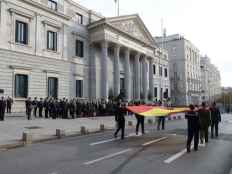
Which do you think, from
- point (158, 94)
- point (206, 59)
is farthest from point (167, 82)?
point (206, 59)

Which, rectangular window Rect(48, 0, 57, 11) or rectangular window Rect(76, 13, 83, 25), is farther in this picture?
rectangular window Rect(76, 13, 83, 25)

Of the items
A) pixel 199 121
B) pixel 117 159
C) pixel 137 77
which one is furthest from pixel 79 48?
pixel 117 159

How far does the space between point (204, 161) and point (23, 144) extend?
807 cm

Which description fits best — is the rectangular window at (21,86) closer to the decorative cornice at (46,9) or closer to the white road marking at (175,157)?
the decorative cornice at (46,9)

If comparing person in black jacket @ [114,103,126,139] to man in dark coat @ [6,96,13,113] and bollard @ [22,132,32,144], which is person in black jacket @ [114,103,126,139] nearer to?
bollard @ [22,132,32,144]

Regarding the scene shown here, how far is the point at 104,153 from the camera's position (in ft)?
32.2

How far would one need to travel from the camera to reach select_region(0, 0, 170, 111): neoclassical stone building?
84.0ft

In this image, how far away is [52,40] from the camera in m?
30.9

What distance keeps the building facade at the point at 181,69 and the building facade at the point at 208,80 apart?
15298mm

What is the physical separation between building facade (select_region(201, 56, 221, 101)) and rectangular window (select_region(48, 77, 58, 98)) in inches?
2823

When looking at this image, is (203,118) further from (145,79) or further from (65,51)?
(145,79)

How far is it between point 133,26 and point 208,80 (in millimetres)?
72382

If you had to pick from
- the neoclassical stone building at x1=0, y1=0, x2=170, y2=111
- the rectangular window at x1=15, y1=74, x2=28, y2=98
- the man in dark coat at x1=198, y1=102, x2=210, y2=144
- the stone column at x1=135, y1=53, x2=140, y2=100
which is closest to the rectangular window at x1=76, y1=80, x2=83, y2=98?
the neoclassical stone building at x1=0, y1=0, x2=170, y2=111

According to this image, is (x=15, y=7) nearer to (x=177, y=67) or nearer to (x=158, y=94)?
(x=158, y=94)
